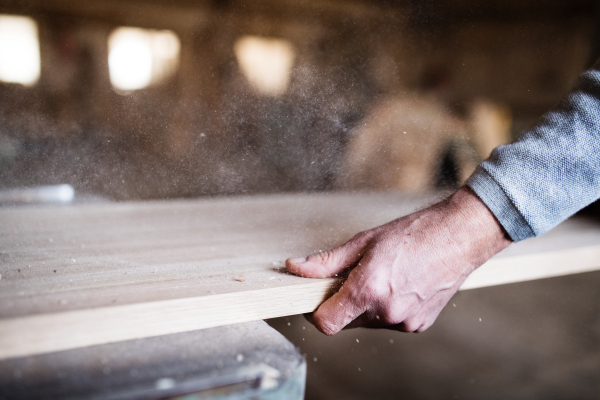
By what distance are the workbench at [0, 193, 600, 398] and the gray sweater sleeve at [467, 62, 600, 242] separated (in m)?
0.08

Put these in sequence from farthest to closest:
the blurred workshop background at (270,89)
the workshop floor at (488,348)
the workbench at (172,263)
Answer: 1. the workshop floor at (488,348)
2. the blurred workshop background at (270,89)
3. the workbench at (172,263)

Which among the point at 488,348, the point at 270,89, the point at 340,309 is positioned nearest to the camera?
the point at 340,309

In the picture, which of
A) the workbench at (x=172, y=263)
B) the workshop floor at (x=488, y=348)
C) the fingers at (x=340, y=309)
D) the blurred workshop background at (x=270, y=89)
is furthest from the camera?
the workshop floor at (x=488, y=348)

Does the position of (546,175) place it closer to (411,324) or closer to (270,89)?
(411,324)

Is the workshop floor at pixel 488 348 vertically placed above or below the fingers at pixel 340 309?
below

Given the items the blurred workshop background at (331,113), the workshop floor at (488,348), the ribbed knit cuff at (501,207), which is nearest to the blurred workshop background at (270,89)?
the blurred workshop background at (331,113)

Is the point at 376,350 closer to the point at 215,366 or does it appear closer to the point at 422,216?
the point at 422,216

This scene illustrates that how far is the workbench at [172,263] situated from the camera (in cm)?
30

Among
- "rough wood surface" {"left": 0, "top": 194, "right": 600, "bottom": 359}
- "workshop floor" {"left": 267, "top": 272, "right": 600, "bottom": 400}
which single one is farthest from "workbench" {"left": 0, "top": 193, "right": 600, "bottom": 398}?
"workshop floor" {"left": 267, "top": 272, "right": 600, "bottom": 400}

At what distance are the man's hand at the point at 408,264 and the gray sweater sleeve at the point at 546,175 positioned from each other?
2cm

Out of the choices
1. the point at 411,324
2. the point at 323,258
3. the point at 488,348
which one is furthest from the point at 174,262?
the point at 488,348

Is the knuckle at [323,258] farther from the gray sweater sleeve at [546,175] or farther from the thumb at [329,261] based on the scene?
the gray sweater sleeve at [546,175]

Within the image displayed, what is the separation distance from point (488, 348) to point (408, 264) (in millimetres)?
636

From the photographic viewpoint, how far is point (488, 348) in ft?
3.01
